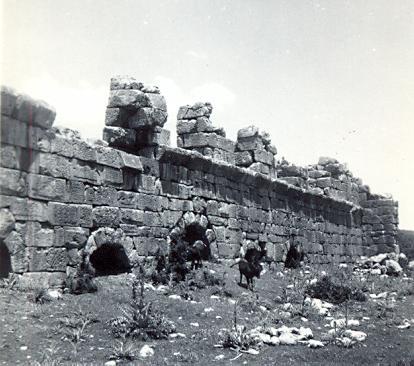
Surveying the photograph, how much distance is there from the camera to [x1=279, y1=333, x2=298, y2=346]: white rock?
24.7ft

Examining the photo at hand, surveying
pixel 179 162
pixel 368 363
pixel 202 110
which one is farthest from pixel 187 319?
pixel 202 110

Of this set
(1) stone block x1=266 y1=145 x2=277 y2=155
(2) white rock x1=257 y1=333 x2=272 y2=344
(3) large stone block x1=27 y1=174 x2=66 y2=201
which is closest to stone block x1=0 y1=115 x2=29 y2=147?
(3) large stone block x1=27 y1=174 x2=66 y2=201

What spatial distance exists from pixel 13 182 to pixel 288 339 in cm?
460

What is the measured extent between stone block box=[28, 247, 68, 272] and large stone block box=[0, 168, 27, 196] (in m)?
0.89

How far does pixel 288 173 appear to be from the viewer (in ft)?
57.6

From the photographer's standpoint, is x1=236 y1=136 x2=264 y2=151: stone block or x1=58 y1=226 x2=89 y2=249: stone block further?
x1=236 y1=136 x2=264 y2=151: stone block

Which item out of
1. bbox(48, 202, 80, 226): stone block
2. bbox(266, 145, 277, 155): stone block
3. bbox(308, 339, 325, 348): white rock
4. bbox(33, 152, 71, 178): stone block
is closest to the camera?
bbox(308, 339, 325, 348): white rock

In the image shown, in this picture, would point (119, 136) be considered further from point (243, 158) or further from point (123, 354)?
point (123, 354)

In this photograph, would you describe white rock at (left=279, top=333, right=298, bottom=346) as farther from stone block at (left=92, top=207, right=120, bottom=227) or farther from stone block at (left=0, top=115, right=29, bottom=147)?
stone block at (left=0, top=115, right=29, bottom=147)

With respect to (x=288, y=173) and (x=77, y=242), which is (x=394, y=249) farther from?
(x=77, y=242)

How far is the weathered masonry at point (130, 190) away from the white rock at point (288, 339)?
11.4 ft

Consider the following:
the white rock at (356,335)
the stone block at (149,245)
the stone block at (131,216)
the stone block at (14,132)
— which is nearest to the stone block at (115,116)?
the stone block at (131,216)

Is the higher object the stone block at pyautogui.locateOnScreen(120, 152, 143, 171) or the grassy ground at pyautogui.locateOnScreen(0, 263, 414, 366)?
the stone block at pyautogui.locateOnScreen(120, 152, 143, 171)

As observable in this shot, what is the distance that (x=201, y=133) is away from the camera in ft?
43.6
